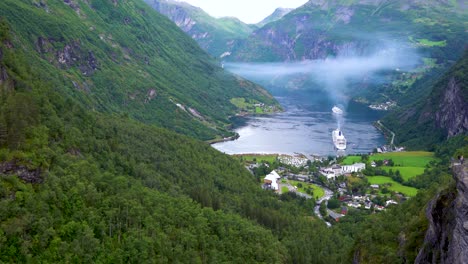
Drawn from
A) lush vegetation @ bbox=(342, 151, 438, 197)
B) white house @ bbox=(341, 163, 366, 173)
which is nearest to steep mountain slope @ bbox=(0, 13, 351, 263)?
lush vegetation @ bbox=(342, 151, 438, 197)

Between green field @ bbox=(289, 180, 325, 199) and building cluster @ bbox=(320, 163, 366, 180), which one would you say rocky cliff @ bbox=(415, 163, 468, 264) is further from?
building cluster @ bbox=(320, 163, 366, 180)

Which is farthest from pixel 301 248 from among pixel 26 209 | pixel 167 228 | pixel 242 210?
pixel 26 209

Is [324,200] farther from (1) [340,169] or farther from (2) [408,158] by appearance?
(2) [408,158]

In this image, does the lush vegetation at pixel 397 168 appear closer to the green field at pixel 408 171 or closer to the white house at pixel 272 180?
the green field at pixel 408 171

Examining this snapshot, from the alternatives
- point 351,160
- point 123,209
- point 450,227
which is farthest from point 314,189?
point 450,227

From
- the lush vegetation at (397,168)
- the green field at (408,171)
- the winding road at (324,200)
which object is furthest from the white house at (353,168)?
the winding road at (324,200)
